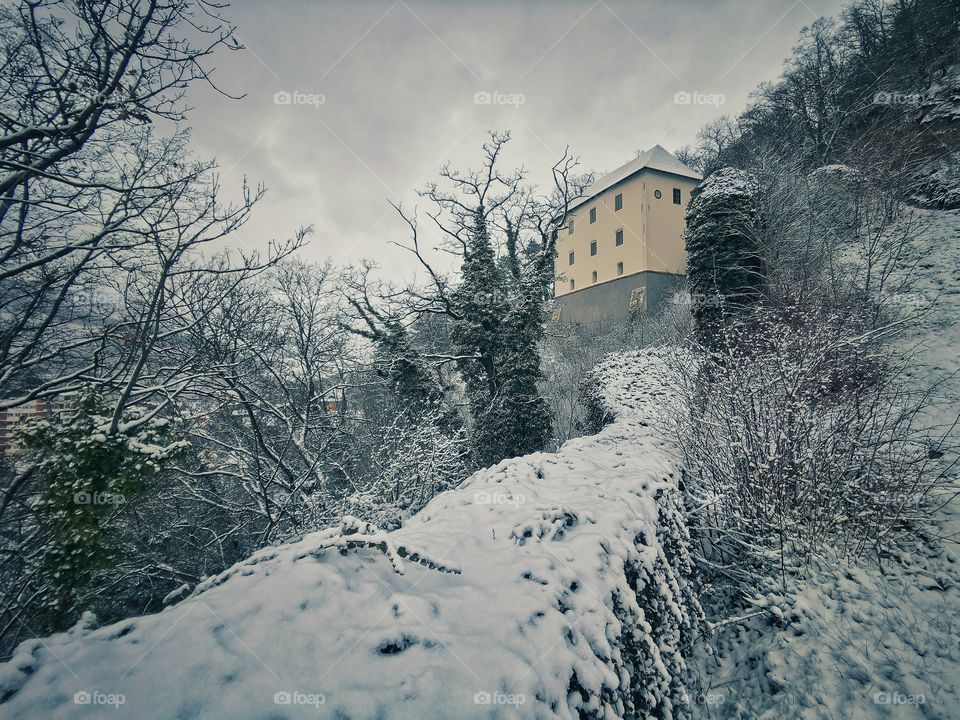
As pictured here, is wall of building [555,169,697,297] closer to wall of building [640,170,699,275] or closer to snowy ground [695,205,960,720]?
wall of building [640,170,699,275]

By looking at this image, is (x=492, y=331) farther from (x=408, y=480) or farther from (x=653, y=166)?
(x=653, y=166)

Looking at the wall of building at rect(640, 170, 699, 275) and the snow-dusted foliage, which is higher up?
the wall of building at rect(640, 170, 699, 275)

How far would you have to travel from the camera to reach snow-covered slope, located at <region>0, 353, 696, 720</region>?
59.4 inches

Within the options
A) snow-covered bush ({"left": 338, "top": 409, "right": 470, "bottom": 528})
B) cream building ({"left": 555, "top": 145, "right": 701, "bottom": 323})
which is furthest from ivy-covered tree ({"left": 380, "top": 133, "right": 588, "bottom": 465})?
cream building ({"left": 555, "top": 145, "right": 701, "bottom": 323})

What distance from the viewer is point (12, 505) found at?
564 cm

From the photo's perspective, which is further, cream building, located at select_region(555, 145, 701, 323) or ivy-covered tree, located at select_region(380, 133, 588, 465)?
cream building, located at select_region(555, 145, 701, 323)

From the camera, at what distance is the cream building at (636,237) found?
965 inches

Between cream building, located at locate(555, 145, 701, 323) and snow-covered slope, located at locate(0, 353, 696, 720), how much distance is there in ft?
73.8

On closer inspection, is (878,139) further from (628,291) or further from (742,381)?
(742,381)

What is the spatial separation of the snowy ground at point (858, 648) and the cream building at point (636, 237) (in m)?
20.6

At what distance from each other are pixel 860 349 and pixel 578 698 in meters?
7.06

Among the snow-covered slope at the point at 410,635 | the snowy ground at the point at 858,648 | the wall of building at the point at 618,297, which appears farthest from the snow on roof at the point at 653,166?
the snow-covered slope at the point at 410,635

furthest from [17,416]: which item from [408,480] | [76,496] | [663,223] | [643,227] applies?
[663,223]

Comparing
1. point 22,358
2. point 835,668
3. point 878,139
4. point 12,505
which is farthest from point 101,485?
point 878,139
